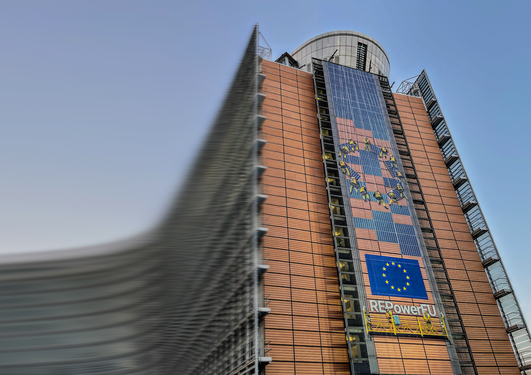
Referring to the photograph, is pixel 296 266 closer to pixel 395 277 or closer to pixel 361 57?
pixel 395 277

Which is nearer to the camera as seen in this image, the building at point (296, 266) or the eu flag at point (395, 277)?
the building at point (296, 266)

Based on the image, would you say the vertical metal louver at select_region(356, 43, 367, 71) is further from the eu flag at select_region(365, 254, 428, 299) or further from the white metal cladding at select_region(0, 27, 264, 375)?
the eu flag at select_region(365, 254, 428, 299)

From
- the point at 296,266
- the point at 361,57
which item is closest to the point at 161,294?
the point at 296,266

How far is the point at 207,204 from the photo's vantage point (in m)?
26.9

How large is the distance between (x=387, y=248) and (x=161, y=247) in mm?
23507

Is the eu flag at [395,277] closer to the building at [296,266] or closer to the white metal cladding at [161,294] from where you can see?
the building at [296,266]

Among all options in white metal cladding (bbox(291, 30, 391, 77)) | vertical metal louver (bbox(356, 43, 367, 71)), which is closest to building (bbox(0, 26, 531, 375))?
vertical metal louver (bbox(356, 43, 367, 71))

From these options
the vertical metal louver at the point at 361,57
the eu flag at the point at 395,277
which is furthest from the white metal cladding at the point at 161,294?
the vertical metal louver at the point at 361,57

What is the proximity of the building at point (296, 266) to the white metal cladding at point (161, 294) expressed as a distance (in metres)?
0.07

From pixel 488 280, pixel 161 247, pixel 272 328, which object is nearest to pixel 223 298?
pixel 272 328

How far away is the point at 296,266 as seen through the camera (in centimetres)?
3181

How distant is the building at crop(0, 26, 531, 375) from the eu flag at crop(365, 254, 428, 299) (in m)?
0.12

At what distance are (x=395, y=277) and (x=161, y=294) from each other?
24140 mm

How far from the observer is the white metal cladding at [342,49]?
63312 millimetres
